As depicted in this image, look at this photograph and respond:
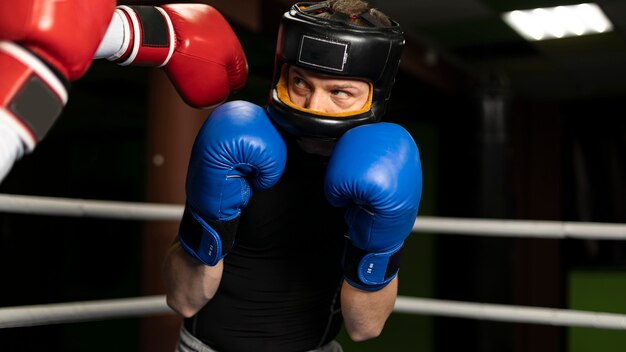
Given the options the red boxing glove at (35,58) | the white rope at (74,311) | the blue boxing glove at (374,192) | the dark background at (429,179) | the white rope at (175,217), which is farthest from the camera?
the dark background at (429,179)

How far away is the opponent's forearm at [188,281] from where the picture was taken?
1.10 meters

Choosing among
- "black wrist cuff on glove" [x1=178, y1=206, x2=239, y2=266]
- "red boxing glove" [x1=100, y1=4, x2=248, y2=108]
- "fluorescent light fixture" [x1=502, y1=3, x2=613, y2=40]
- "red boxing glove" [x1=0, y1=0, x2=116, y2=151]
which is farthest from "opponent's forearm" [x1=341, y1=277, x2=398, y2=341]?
"fluorescent light fixture" [x1=502, y1=3, x2=613, y2=40]

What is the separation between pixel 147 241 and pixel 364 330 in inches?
61.8

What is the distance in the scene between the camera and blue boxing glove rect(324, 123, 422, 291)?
99 cm

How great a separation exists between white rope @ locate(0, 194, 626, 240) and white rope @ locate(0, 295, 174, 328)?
0.20 metres

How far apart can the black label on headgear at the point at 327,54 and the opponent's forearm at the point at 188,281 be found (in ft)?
1.23

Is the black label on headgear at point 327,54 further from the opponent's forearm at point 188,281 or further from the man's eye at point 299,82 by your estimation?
the opponent's forearm at point 188,281

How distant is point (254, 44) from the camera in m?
4.44

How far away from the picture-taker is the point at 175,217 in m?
1.70

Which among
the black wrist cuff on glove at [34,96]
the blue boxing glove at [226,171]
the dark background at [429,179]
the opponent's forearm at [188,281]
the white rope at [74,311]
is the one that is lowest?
the dark background at [429,179]

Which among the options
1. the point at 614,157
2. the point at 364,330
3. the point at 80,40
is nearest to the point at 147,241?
the point at 364,330

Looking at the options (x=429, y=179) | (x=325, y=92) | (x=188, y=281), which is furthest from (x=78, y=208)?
(x=429, y=179)

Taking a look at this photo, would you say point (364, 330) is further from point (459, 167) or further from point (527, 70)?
point (527, 70)

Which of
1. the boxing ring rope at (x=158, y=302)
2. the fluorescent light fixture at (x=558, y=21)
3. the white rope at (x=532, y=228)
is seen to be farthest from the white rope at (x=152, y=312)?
the fluorescent light fixture at (x=558, y=21)
